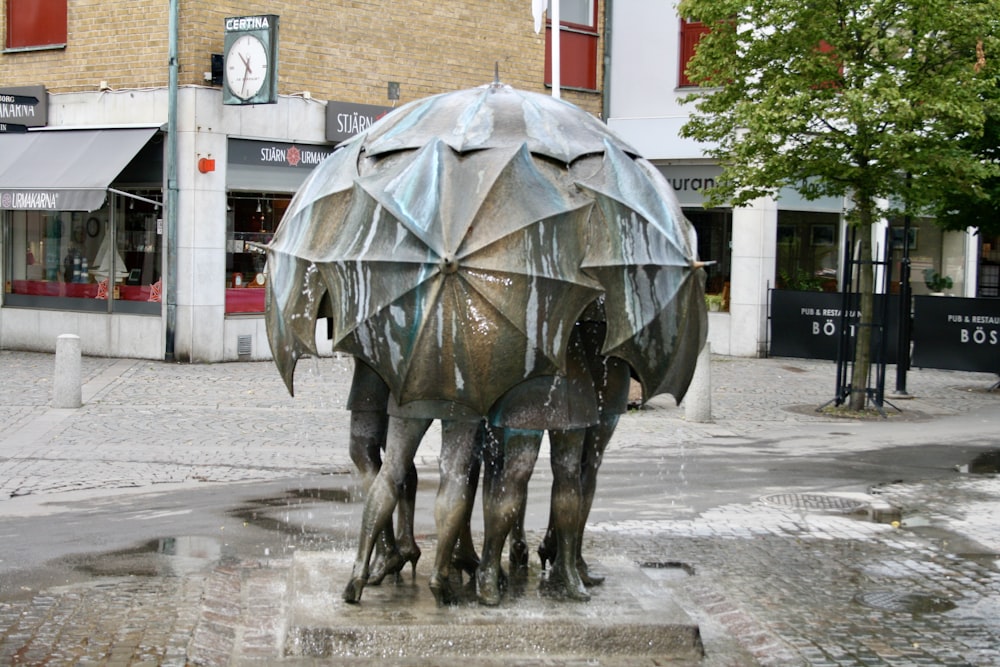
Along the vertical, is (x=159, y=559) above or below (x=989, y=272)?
below

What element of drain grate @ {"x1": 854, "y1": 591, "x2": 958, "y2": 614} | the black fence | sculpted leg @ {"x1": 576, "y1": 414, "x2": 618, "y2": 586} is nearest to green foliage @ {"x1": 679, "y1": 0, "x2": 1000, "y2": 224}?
the black fence

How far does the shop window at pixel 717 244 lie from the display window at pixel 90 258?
1016cm

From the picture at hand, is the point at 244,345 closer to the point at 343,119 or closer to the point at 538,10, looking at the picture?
the point at 343,119

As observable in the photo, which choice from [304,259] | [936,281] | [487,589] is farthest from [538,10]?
[487,589]

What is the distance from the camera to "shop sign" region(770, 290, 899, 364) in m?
23.0

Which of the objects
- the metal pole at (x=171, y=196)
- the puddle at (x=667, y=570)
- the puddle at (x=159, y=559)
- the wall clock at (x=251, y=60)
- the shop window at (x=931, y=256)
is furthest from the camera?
the shop window at (x=931, y=256)

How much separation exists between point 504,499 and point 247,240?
15.6 m

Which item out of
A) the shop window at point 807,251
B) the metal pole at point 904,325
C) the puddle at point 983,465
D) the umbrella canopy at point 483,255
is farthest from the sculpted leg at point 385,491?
the shop window at point 807,251

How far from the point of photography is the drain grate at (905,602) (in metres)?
7.57

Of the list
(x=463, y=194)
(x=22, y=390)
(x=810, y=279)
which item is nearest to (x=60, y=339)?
(x=22, y=390)

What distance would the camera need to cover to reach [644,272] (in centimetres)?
619

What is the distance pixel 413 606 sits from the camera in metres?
6.48

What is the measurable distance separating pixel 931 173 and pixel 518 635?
12.5 m

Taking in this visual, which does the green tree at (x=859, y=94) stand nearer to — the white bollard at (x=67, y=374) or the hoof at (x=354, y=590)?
the white bollard at (x=67, y=374)
